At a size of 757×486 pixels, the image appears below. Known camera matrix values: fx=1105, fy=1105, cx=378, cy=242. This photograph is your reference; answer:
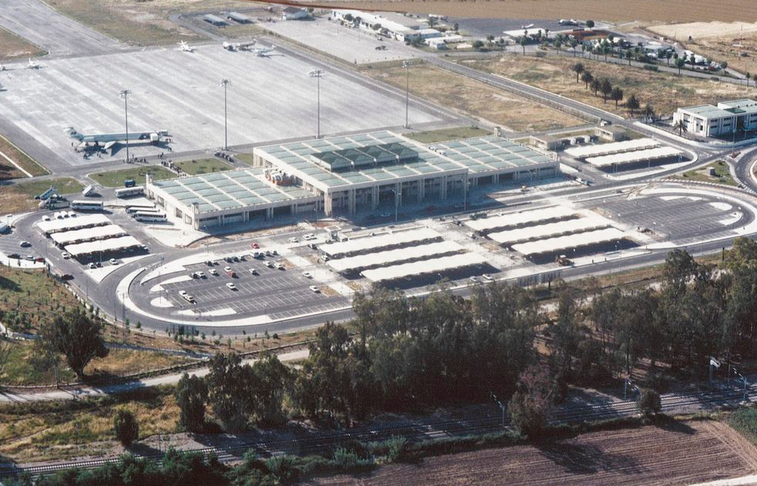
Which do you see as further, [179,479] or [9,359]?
[9,359]

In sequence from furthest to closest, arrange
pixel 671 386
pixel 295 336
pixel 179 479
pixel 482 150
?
pixel 482 150 < pixel 295 336 < pixel 671 386 < pixel 179 479

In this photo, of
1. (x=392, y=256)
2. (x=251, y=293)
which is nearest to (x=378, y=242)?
(x=392, y=256)

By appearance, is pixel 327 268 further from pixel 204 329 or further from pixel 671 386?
pixel 671 386

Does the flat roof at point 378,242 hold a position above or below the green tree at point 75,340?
below

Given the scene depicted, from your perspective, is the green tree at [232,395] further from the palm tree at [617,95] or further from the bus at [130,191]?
the palm tree at [617,95]

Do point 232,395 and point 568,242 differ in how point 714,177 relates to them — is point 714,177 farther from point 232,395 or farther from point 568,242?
point 232,395

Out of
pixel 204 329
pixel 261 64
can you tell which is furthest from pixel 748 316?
pixel 261 64

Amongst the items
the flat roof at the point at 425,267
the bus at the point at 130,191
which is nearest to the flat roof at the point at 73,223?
the bus at the point at 130,191
